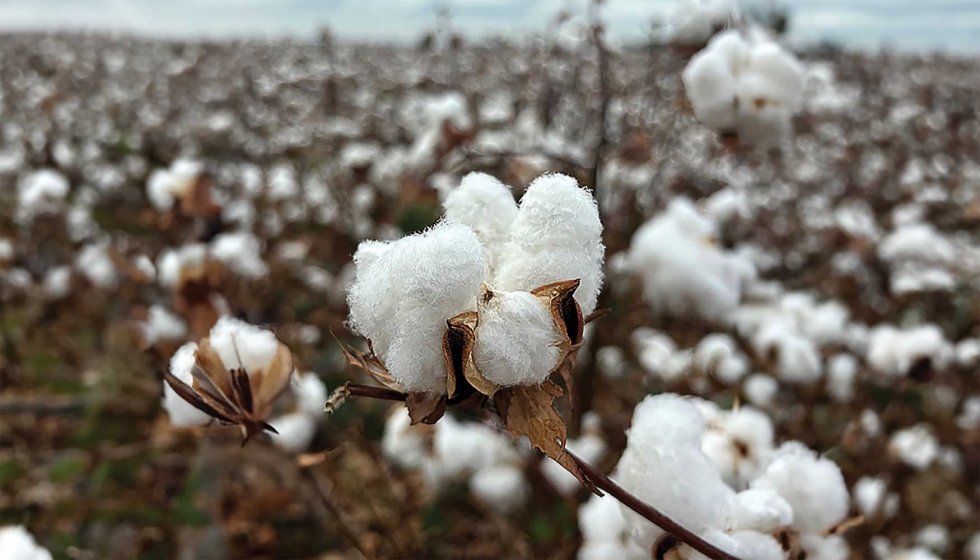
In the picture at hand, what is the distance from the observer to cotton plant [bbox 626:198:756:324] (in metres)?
1.14

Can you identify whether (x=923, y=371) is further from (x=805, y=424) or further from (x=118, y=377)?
(x=118, y=377)

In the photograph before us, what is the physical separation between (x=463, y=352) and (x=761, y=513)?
30 cm

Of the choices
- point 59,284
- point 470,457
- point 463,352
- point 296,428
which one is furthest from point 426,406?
point 59,284

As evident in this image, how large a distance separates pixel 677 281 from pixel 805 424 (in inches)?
37.7

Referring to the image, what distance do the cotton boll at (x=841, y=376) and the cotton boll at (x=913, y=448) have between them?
6.4 inches

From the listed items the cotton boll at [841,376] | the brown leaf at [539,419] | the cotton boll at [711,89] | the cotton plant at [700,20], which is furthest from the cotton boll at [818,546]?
the cotton boll at [841,376]

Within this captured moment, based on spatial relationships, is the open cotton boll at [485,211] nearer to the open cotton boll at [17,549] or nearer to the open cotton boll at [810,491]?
the open cotton boll at [810,491]

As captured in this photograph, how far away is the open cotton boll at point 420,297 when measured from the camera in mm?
495

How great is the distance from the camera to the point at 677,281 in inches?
45.1

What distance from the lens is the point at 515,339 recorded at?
0.49m

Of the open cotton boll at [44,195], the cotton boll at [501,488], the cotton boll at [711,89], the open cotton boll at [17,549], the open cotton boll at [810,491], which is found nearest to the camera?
the open cotton boll at [810,491]

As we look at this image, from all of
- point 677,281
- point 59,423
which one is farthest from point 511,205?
point 59,423

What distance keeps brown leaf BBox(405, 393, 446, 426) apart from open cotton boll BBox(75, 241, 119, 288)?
2.68 metres

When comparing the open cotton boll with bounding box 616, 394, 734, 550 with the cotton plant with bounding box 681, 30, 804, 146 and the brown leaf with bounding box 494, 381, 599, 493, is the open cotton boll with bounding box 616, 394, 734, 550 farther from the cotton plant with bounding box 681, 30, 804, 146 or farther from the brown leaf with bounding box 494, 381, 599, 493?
the cotton plant with bounding box 681, 30, 804, 146
